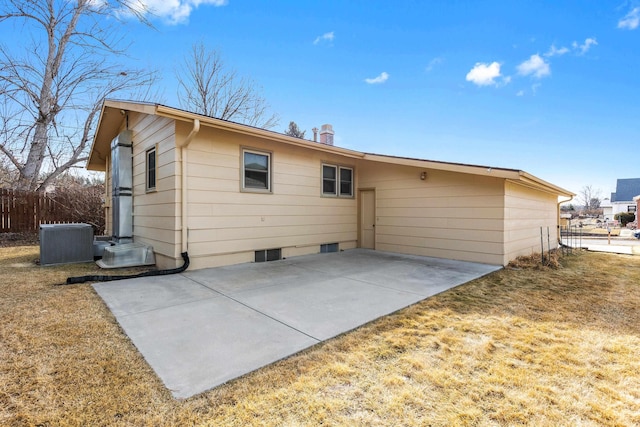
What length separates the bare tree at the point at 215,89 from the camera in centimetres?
1605

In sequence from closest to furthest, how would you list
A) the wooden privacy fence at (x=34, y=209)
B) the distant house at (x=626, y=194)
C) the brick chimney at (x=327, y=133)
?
the brick chimney at (x=327, y=133) < the wooden privacy fence at (x=34, y=209) < the distant house at (x=626, y=194)

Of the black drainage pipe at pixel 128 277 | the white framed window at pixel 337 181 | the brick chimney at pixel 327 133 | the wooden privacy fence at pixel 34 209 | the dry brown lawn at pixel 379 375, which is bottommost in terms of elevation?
the dry brown lawn at pixel 379 375

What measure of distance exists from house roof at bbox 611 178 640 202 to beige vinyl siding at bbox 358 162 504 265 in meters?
39.8

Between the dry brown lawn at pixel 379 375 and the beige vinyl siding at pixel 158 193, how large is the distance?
7.30 feet

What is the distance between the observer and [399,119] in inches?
573

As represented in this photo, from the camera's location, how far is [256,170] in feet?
23.1

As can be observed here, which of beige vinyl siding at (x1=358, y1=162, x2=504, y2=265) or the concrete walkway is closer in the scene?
the concrete walkway

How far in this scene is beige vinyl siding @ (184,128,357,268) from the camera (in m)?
6.07

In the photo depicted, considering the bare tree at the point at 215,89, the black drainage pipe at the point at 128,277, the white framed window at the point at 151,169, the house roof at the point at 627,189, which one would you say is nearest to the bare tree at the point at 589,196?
the house roof at the point at 627,189

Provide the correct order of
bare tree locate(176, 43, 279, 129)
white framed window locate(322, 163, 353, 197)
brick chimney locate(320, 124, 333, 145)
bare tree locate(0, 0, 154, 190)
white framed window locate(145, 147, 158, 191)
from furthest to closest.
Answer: bare tree locate(176, 43, 279, 129)
bare tree locate(0, 0, 154, 190)
brick chimney locate(320, 124, 333, 145)
white framed window locate(322, 163, 353, 197)
white framed window locate(145, 147, 158, 191)

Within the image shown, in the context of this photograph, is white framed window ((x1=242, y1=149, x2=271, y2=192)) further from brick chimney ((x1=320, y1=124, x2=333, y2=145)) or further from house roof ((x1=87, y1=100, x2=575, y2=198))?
brick chimney ((x1=320, y1=124, x2=333, y2=145))

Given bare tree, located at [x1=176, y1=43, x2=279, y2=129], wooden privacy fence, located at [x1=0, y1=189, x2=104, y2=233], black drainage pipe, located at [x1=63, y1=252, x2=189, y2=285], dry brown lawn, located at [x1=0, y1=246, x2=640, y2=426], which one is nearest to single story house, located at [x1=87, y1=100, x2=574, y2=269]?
black drainage pipe, located at [x1=63, y1=252, x2=189, y2=285]

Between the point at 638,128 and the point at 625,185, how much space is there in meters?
16.9

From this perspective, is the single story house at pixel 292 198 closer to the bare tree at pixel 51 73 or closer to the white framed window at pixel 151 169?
the white framed window at pixel 151 169
